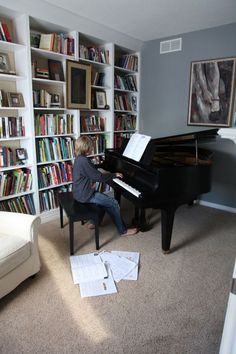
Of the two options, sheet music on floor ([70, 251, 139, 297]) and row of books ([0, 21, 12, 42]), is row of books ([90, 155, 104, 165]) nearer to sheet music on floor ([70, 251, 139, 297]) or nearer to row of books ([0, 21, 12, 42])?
sheet music on floor ([70, 251, 139, 297])

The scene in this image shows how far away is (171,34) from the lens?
12.4ft

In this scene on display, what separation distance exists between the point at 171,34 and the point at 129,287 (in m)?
3.58

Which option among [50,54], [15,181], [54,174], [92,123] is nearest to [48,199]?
[54,174]

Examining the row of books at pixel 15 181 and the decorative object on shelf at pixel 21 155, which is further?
the decorative object on shelf at pixel 21 155

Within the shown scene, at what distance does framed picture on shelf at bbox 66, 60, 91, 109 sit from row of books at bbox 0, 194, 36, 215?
131cm

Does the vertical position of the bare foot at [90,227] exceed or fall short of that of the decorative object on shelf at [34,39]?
it falls short

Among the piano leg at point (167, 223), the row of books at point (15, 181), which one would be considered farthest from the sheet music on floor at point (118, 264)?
the row of books at point (15, 181)

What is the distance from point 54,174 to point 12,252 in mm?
1586

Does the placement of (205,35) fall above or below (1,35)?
above

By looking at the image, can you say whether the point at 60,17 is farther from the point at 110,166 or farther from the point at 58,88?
the point at 110,166

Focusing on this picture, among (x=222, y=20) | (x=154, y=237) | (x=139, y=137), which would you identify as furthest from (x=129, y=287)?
(x=222, y=20)

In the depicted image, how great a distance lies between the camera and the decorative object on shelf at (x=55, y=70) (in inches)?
125

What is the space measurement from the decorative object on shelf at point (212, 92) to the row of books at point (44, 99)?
1.99m

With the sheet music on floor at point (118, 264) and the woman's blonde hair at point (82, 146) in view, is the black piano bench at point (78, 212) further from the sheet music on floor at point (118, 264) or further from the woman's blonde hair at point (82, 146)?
the woman's blonde hair at point (82, 146)
